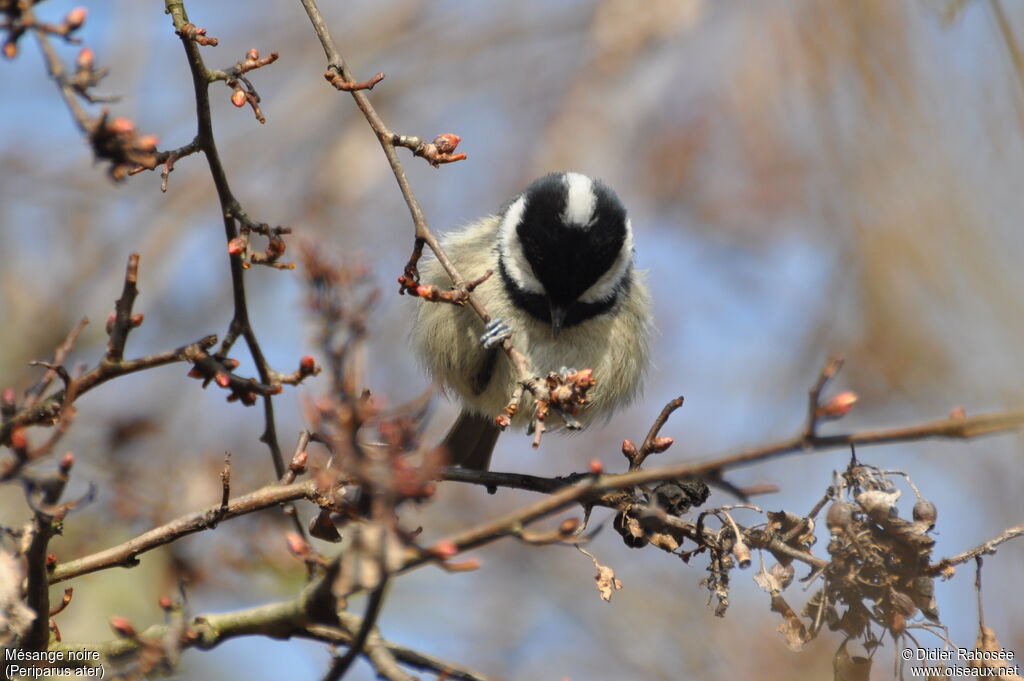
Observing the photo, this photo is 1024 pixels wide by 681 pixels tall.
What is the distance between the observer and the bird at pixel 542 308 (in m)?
3.60

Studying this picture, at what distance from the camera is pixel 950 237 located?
4.97 meters

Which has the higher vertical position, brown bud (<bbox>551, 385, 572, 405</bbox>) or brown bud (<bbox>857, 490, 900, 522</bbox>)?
brown bud (<bbox>551, 385, 572, 405</bbox>)

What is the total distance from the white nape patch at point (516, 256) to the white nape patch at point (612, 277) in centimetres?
23

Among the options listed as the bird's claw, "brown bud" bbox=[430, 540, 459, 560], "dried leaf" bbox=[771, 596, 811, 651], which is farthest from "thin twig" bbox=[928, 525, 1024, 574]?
the bird's claw

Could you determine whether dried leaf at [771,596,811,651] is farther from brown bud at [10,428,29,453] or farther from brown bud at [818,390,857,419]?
brown bud at [10,428,29,453]

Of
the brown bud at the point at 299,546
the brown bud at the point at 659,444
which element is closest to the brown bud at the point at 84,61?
the brown bud at the point at 299,546

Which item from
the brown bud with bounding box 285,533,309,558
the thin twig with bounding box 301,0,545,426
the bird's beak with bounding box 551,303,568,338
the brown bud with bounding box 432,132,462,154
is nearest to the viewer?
the brown bud with bounding box 285,533,309,558

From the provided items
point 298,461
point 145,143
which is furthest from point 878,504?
point 145,143

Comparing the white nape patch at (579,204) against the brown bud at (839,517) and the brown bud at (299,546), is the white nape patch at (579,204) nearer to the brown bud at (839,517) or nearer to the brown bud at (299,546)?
the brown bud at (839,517)

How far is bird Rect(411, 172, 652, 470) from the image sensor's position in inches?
142

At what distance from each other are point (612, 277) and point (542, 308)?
343 mm

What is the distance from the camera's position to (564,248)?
3.57m

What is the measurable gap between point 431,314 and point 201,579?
5.19 feet

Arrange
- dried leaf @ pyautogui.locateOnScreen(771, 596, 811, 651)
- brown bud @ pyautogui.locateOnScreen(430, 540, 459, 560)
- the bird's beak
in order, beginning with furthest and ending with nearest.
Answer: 1. the bird's beak
2. dried leaf @ pyautogui.locateOnScreen(771, 596, 811, 651)
3. brown bud @ pyautogui.locateOnScreen(430, 540, 459, 560)
